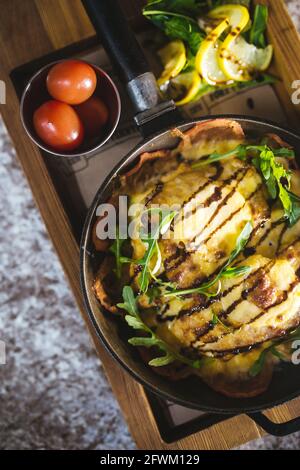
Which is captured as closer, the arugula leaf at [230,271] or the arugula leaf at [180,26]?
the arugula leaf at [230,271]

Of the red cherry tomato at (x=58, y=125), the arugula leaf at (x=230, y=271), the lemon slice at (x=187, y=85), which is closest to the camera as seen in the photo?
the arugula leaf at (x=230, y=271)

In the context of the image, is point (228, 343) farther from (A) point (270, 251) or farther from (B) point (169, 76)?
(B) point (169, 76)

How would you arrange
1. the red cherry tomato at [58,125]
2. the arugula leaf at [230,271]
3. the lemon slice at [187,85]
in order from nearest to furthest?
the arugula leaf at [230,271] → the red cherry tomato at [58,125] → the lemon slice at [187,85]

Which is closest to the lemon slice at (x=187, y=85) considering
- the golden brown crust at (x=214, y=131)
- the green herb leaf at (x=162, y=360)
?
the golden brown crust at (x=214, y=131)

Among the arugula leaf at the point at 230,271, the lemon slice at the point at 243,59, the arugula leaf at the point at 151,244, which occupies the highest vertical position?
the lemon slice at the point at 243,59

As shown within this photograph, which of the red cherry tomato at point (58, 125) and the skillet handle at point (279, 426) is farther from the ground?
the red cherry tomato at point (58, 125)

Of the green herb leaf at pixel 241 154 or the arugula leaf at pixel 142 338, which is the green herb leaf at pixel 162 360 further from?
the green herb leaf at pixel 241 154

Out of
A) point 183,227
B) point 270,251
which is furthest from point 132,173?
point 270,251

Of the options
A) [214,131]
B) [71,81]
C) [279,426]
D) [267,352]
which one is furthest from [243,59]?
[279,426]
